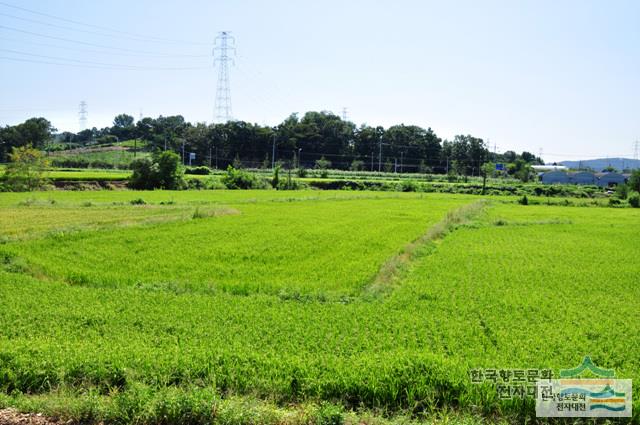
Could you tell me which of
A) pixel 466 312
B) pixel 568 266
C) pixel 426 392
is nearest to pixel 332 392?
pixel 426 392

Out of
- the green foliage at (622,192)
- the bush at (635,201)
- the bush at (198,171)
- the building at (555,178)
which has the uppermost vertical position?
the building at (555,178)

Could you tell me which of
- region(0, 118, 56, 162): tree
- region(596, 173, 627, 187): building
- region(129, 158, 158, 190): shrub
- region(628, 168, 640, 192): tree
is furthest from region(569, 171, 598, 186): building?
region(0, 118, 56, 162): tree

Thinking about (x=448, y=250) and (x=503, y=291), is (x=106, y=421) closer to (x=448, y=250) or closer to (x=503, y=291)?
(x=503, y=291)

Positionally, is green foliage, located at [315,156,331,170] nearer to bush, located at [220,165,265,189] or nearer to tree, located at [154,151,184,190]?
bush, located at [220,165,265,189]

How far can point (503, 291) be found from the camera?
11.8 metres

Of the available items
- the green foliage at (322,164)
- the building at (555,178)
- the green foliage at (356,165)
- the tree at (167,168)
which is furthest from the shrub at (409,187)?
the building at (555,178)

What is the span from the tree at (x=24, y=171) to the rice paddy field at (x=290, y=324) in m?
27.6

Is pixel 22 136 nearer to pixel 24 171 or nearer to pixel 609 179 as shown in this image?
pixel 24 171

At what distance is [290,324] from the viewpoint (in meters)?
8.79

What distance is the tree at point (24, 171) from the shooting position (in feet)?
140

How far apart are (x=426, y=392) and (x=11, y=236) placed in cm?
1689

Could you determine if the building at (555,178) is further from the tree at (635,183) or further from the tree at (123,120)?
the tree at (123,120)

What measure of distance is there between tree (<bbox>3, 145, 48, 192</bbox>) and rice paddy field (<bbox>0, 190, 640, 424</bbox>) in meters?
27.6

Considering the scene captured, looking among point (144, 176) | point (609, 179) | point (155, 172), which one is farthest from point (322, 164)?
point (609, 179)
